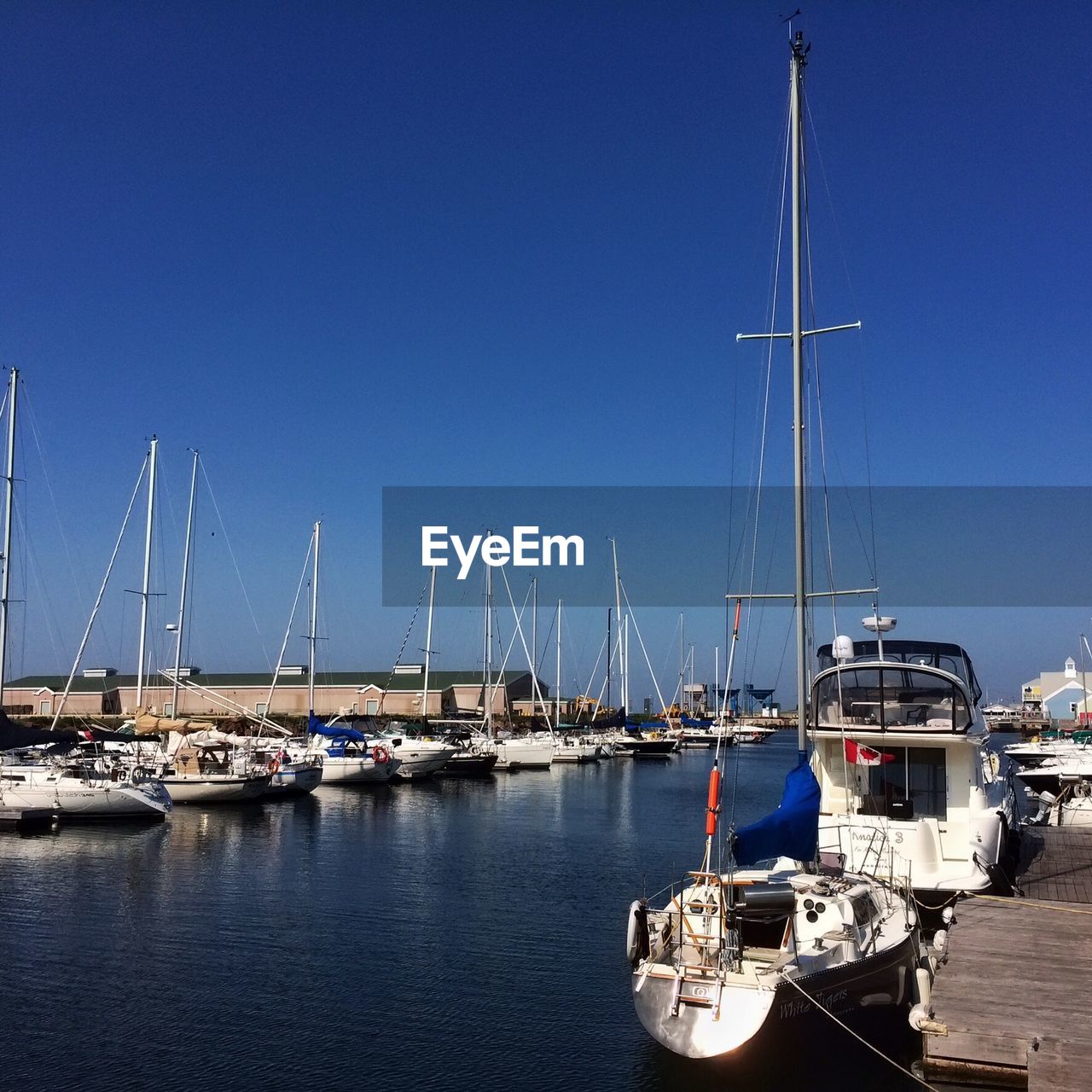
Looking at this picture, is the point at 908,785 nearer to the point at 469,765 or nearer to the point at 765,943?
the point at 765,943

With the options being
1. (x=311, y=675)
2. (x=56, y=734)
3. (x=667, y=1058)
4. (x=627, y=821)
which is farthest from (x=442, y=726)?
(x=667, y=1058)

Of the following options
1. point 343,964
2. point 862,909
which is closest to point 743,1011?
point 862,909

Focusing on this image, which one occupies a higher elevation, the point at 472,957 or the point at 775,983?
the point at 775,983

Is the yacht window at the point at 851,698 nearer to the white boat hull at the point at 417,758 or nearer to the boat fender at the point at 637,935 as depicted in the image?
the boat fender at the point at 637,935

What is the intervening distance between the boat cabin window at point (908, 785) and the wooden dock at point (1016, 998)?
2.86 metres

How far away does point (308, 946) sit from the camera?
22.5m

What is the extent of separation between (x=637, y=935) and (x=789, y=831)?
3095mm

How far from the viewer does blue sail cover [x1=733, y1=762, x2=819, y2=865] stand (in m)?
15.1

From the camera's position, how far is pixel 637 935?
14039 mm

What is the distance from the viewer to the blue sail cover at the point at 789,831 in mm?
15086

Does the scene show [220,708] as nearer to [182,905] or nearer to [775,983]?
[182,905]

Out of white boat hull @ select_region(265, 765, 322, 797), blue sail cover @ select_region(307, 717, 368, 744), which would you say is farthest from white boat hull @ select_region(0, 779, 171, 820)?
blue sail cover @ select_region(307, 717, 368, 744)

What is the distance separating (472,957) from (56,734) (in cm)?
2491

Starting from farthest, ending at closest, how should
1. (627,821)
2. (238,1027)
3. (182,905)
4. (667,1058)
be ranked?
(627,821) < (182,905) < (238,1027) < (667,1058)
